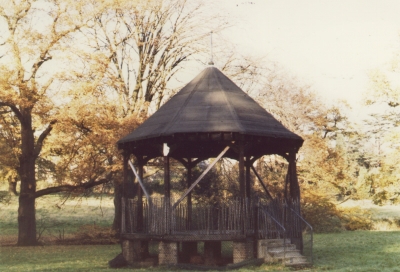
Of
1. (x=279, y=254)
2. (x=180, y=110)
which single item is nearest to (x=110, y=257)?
(x=180, y=110)

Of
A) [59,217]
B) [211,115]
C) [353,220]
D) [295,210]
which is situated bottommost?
[353,220]

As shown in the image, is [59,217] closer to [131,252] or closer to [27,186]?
[27,186]

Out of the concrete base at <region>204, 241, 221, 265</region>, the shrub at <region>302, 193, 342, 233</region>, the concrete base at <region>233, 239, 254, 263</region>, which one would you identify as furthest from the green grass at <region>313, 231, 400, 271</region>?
the shrub at <region>302, 193, 342, 233</region>

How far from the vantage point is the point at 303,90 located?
38.4m

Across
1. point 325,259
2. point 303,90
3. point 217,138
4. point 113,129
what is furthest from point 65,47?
point 303,90

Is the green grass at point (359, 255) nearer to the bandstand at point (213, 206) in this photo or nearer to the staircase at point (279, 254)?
the staircase at point (279, 254)

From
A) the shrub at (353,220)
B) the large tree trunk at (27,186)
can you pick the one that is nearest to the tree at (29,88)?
the large tree trunk at (27,186)

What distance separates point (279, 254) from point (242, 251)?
1015mm

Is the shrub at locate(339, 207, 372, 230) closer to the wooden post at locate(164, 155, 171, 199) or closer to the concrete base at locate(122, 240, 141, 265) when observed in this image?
the concrete base at locate(122, 240, 141, 265)

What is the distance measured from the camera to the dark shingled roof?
17.0 m

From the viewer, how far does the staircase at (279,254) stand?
1602 centimetres

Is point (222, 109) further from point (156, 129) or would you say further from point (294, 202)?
point (294, 202)

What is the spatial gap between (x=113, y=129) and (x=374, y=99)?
16936 mm

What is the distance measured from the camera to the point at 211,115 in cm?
1764
